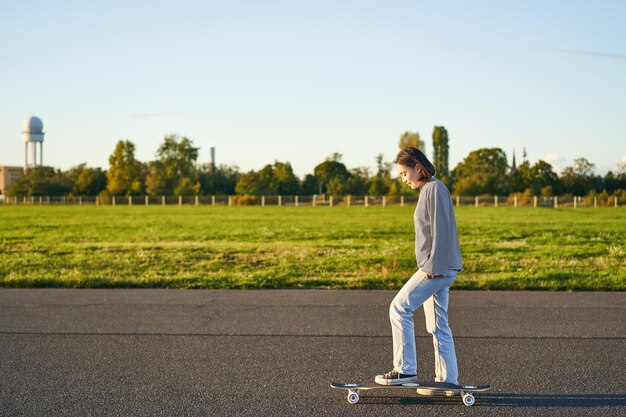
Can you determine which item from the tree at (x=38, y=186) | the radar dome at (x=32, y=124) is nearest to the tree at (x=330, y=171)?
the tree at (x=38, y=186)

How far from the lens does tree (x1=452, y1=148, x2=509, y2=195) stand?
78.9 metres

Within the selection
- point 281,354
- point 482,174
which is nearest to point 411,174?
point 281,354

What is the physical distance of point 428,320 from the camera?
17.6 feet

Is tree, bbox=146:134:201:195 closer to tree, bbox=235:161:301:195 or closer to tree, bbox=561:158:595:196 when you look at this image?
tree, bbox=235:161:301:195

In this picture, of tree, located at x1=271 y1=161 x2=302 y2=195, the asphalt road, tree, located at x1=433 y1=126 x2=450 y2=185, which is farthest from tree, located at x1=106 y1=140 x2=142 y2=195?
the asphalt road

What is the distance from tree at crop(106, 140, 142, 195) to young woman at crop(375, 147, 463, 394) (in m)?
89.8

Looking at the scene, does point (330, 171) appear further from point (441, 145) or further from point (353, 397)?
point (353, 397)

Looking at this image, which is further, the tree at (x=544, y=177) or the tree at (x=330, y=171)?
the tree at (x=330, y=171)

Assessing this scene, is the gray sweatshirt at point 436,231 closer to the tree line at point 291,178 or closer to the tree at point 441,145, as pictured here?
the tree line at point 291,178

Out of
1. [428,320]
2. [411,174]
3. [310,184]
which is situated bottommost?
[428,320]

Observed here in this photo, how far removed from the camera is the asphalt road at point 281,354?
5117 mm

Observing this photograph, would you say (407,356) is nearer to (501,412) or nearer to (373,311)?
(501,412)

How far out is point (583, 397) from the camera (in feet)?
17.2

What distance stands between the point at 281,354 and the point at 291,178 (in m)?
88.6
